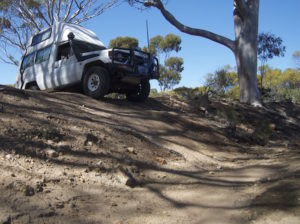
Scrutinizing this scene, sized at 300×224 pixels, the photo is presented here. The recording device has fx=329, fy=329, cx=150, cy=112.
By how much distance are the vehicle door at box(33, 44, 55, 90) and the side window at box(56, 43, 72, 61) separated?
15.3 inches

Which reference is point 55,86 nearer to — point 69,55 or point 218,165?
point 69,55

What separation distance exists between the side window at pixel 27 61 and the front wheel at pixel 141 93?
3.57m

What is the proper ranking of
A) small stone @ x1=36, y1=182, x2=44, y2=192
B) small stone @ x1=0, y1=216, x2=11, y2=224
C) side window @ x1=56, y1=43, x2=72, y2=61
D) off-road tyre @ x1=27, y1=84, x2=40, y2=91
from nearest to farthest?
small stone @ x1=0, y1=216, x2=11, y2=224 → small stone @ x1=36, y1=182, x2=44, y2=192 → side window @ x1=56, y1=43, x2=72, y2=61 → off-road tyre @ x1=27, y1=84, x2=40, y2=91

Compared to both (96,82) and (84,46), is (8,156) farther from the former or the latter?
(84,46)

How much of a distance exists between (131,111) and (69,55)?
2.58m

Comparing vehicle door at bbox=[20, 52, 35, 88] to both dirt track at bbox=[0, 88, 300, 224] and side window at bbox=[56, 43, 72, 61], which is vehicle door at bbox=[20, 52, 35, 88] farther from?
dirt track at bbox=[0, 88, 300, 224]

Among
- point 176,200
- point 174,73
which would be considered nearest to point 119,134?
point 176,200

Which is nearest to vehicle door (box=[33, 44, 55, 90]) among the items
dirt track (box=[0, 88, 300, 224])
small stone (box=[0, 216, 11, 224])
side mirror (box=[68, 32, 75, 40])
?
side mirror (box=[68, 32, 75, 40])

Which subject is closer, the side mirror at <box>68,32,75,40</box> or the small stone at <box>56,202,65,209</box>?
the small stone at <box>56,202,65,209</box>

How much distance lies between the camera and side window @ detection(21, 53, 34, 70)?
1071 centimetres

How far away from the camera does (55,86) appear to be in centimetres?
952

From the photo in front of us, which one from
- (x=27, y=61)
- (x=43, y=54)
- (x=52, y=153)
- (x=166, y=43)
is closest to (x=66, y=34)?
(x=43, y=54)

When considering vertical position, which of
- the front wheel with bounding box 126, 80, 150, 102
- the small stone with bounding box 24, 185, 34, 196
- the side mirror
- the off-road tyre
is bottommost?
the small stone with bounding box 24, 185, 34, 196

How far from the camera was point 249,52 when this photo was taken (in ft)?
38.9
